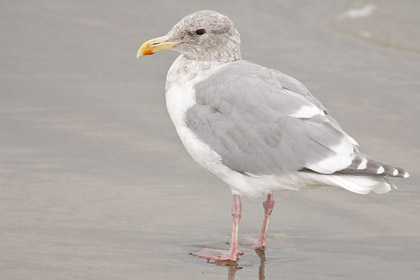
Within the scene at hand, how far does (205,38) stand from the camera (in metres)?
6.21

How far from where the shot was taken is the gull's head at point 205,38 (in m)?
6.21

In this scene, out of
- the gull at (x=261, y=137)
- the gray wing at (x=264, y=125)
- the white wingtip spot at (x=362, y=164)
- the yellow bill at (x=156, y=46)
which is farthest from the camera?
the yellow bill at (x=156, y=46)

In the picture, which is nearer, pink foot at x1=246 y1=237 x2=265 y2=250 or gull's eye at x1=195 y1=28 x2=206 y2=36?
pink foot at x1=246 y1=237 x2=265 y2=250

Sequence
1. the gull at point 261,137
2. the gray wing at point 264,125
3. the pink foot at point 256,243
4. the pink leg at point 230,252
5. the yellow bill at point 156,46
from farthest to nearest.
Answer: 1. the yellow bill at point 156,46
2. the pink foot at point 256,243
3. the pink leg at point 230,252
4. the gray wing at point 264,125
5. the gull at point 261,137

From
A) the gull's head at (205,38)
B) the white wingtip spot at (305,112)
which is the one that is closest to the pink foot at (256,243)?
the white wingtip spot at (305,112)

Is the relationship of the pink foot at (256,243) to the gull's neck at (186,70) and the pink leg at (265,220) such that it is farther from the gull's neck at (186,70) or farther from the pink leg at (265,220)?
the gull's neck at (186,70)

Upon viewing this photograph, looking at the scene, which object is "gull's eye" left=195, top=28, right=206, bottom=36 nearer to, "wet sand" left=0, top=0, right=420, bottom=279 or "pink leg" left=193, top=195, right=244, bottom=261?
"wet sand" left=0, top=0, right=420, bottom=279

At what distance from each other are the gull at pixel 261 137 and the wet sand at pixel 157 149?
1.27ft

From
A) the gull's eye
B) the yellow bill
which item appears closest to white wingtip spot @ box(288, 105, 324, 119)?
the gull's eye

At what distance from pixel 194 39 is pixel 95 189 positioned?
4.21 feet

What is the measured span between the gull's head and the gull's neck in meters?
0.03

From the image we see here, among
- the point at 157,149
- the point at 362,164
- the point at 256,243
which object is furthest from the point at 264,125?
the point at 157,149

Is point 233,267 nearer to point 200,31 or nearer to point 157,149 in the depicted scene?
point 200,31

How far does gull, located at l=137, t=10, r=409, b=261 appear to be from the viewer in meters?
5.40
